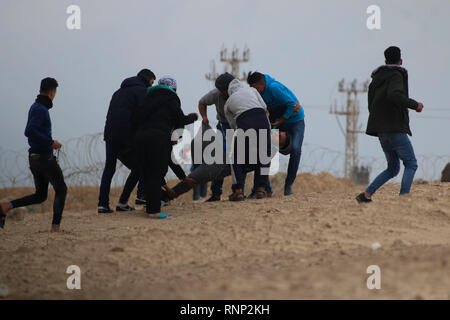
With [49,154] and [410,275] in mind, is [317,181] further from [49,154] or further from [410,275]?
[410,275]

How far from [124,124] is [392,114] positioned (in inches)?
136

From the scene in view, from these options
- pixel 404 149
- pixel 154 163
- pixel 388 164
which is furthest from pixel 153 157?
pixel 404 149

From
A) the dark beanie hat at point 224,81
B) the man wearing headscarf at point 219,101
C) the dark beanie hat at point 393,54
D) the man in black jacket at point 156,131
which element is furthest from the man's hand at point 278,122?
the dark beanie hat at point 393,54

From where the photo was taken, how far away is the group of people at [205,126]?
21.4 feet

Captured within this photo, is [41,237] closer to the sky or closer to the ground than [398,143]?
closer to the ground

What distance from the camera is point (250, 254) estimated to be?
17.1ft

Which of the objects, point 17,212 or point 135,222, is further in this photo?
point 17,212

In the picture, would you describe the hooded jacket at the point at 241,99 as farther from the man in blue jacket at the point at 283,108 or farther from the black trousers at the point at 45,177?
the black trousers at the point at 45,177

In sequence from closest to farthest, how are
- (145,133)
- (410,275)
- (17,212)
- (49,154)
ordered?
(410,275) → (49,154) → (145,133) → (17,212)

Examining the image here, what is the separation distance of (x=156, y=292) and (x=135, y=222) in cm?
336

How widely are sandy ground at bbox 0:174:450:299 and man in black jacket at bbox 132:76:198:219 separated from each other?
19.5 inches

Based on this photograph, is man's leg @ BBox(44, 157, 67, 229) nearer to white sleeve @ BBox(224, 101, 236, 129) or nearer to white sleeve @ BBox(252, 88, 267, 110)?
white sleeve @ BBox(224, 101, 236, 129)
